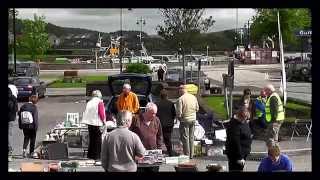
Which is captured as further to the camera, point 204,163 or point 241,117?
point 204,163

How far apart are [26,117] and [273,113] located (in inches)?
190

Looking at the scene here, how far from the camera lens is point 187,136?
12.6 metres

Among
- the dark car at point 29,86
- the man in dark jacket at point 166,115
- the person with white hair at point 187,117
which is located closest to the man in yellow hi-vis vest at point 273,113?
the person with white hair at point 187,117

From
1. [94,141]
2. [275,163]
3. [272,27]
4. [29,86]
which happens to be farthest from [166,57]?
[275,163]

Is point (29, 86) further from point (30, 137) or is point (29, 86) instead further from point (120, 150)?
point (120, 150)

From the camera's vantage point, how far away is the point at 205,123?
13703 mm

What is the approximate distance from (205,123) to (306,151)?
2156 mm

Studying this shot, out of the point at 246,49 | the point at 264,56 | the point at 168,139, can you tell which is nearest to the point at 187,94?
the point at 168,139

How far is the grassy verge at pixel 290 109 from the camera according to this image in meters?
15.9

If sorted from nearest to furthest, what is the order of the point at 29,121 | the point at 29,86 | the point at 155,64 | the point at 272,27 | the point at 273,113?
the point at 273,113
the point at 29,121
the point at 155,64
the point at 272,27
the point at 29,86

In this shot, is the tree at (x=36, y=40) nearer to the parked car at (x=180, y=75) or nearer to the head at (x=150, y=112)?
the parked car at (x=180, y=75)

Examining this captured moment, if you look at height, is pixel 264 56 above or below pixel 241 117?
above

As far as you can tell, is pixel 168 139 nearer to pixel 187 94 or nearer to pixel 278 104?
pixel 187 94

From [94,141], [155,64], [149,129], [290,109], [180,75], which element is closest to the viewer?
[149,129]
